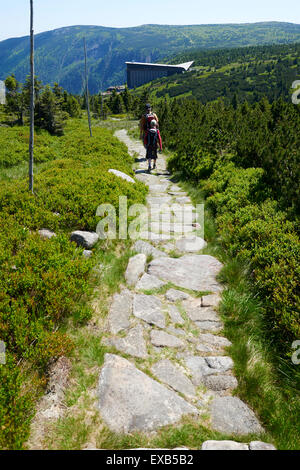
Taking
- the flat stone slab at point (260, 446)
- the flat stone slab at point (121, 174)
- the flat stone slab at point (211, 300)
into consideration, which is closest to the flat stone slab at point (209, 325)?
the flat stone slab at point (211, 300)

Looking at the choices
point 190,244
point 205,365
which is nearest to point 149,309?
point 205,365

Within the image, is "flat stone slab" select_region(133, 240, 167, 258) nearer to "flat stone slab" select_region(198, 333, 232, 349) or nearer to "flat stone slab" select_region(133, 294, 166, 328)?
"flat stone slab" select_region(133, 294, 166, 328)

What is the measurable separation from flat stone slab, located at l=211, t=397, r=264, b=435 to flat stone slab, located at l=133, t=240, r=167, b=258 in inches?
128

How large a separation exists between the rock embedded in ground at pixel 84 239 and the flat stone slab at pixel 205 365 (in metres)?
3.05

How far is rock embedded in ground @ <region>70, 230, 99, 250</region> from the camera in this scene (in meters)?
5.67

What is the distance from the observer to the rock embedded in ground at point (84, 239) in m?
5.67

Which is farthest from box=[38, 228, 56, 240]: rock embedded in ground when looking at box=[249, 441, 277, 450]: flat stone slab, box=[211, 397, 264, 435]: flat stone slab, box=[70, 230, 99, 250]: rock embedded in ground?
box=[249, 441, 277, 450]: flat stone slab

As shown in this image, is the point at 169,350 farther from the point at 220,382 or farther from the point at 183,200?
the point at 183,200

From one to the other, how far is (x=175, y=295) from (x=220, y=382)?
172 cm

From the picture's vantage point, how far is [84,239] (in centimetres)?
569

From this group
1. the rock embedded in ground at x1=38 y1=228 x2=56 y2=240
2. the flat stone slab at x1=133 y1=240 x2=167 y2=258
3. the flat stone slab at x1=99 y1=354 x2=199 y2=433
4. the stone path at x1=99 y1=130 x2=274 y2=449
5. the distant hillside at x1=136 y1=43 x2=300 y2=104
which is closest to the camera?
the flat stone slab at x1=99 y1=354 x2=199 y2=433
